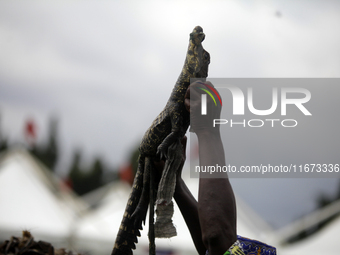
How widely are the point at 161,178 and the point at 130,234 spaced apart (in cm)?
31

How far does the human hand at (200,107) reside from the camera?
1.03 m

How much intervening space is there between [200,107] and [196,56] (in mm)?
221

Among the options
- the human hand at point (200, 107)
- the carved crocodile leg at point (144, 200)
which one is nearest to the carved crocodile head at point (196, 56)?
the human hand at point (200, 107)

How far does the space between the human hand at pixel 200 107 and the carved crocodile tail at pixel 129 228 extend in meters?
0.33

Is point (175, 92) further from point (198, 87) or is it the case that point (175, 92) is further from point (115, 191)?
point (115, 191)

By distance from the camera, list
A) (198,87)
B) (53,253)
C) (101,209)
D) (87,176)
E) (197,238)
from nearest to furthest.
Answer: (198,87) < (197,238) < (53,253) < (101,209) < (87,176)

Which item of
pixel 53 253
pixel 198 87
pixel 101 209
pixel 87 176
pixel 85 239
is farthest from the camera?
pixel 87 176

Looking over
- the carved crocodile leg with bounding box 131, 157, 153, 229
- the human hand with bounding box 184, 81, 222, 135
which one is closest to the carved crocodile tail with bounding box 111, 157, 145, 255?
the carved crocodile leg with bounding box 131, 157, 153, 229

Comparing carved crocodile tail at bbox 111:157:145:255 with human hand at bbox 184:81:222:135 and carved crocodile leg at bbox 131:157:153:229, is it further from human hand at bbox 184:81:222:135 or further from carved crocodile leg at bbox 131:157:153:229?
human hand at bbox 184:81:222:135

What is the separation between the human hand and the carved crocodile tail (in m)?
0.33

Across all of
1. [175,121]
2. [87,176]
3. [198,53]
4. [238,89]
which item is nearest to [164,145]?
[175,121]

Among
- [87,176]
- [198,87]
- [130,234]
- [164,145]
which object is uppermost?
[87,176]

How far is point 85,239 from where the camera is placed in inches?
156

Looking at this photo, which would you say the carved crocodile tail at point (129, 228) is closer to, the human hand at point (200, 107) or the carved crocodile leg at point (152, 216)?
the carved crocodile leg at point (152, 216)
